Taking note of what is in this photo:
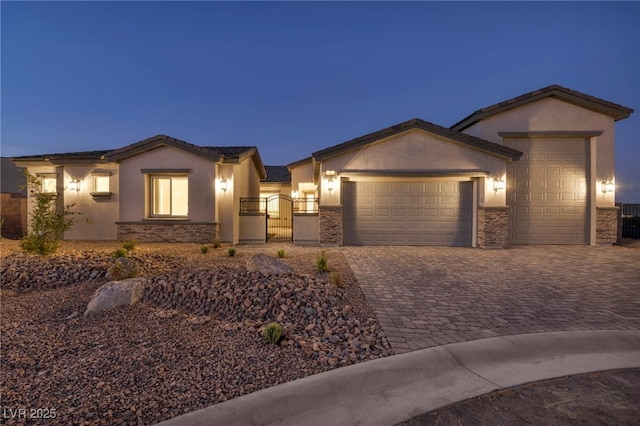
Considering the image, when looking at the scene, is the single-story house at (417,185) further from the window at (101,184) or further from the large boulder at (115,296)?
the large boulder at (115,296)

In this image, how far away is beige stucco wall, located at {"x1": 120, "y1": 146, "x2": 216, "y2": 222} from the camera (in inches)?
506

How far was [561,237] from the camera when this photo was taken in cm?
1272

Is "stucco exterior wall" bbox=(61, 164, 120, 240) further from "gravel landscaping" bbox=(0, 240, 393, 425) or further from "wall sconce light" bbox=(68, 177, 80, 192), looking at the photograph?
"gravel landscaping" bbox=(0, 240, 393, 425)

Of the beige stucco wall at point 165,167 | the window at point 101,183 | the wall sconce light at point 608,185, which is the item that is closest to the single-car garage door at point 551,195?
the wall sconce light at point 608,185

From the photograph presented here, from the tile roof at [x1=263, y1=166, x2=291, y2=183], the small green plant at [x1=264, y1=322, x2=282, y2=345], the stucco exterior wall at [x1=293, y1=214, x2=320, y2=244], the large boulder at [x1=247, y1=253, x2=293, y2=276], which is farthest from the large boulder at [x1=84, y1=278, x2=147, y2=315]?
the tile roof at [x1=263, y1=166, x2=291, y2=183]

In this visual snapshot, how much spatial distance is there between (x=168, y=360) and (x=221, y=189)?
1043 cm

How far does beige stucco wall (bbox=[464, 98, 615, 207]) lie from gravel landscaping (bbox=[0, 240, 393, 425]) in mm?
10773

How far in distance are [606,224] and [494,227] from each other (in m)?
4.98

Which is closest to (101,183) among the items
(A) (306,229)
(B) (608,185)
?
(A) (306,229)

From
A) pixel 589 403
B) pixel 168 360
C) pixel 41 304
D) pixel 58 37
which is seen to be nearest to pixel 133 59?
pixel 58 37

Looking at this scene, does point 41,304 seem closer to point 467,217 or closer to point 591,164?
point 467,217

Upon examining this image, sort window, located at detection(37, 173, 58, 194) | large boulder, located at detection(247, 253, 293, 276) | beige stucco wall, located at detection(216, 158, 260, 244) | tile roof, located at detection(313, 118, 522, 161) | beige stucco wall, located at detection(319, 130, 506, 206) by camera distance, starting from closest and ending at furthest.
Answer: large boulder, located at detection(247, 253, 293, 276), tile roof, located at detection(313, 118, 522, 161), beige stucco wall, located at detection(319, 130, 506, 206), beige stucco wall, located at detection(216, 158, 260, 244), window, located at detection(37, 173, 58, 194)

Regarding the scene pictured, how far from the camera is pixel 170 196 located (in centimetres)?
1370

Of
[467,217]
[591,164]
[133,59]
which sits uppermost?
[133,59]
